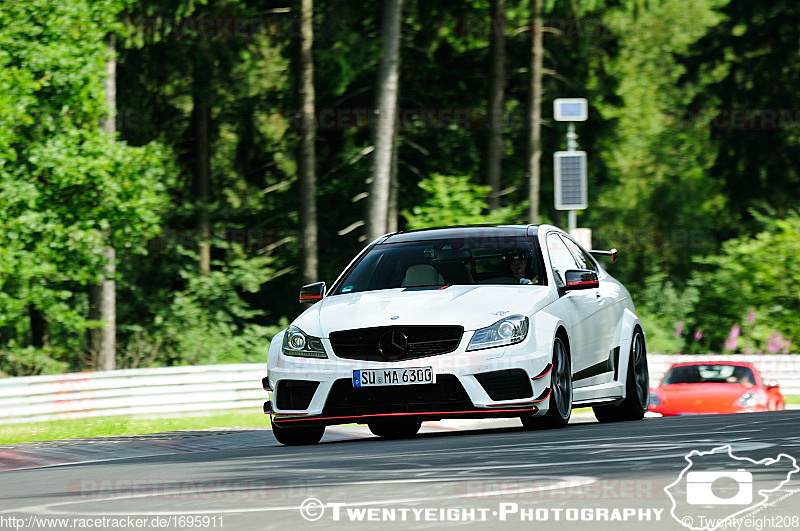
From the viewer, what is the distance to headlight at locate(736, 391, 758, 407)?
20312 mm

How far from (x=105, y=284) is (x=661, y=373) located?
456 inches

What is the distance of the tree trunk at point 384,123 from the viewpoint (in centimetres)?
2791

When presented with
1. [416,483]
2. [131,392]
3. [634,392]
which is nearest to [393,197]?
[131,392]

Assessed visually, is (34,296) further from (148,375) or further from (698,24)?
(698,24)

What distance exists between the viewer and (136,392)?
22641mm

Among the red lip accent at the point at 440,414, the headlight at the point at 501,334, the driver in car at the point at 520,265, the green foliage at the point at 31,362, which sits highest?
the driver in car at the point at 520,265

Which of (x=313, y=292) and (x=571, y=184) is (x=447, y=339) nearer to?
(x=313, y=292)

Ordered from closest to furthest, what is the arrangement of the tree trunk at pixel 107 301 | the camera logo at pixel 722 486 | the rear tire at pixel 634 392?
1. the camera logo at pixel 722 486
2. the rear tire at pixel 634 392
3. the tree trunk at pixel 107 301

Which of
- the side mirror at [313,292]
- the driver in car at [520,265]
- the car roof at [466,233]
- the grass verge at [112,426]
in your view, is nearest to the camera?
the driver in car at [520,265]

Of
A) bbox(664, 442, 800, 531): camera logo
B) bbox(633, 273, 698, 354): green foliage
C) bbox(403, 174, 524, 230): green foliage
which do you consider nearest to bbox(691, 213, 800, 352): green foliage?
bbox(633, 273, 698, 354): green foliage

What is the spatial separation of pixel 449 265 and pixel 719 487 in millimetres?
4814

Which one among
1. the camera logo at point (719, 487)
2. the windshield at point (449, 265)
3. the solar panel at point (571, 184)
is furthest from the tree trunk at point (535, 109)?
the camera logo at point (719, 487)

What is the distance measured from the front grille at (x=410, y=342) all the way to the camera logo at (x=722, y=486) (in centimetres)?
229

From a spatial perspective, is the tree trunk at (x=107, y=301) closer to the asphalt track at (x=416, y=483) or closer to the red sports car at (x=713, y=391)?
the red sports car at (x=713, y=391)
